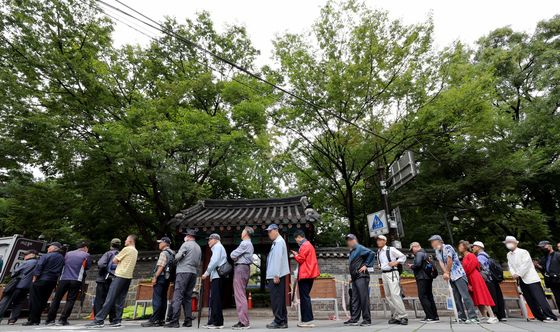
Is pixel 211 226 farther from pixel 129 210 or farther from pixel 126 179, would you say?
pixel 129 210

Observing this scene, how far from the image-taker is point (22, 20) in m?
10.3

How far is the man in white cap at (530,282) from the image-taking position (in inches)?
245

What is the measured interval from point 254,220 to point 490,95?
406 inches

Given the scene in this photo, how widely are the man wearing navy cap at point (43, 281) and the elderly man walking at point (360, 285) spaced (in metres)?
6.31

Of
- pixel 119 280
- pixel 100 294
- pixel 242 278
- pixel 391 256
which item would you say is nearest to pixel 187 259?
pixel 242 278

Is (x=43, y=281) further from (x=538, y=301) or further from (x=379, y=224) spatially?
(x=538, y=301)

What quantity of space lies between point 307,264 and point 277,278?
0.62 m

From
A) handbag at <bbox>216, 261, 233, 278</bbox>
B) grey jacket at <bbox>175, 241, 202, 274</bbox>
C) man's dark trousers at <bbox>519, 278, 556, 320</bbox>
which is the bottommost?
man's dark trousers at <bbox>519, 278, 556, 320</bbox>

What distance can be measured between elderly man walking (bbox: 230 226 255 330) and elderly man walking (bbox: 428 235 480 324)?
3.76m

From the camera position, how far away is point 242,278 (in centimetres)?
564

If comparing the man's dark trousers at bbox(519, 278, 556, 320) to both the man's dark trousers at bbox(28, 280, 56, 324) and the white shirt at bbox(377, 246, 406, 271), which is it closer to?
the white shirt at bbox(377, 246, 406, 271)

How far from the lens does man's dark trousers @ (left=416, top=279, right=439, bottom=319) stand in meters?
6.12

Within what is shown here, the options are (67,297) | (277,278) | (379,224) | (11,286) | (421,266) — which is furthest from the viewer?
(379,224)

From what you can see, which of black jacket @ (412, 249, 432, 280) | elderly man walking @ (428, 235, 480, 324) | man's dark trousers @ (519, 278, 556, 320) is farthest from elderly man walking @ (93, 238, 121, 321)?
man's dark trousers @ (519, 278, 556, 320)
